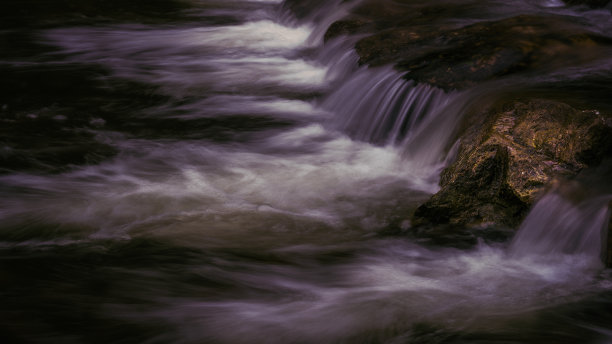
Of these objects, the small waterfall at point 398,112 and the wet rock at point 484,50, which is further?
the wet rock at point 484,50

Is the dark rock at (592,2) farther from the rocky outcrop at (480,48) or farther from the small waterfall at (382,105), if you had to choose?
the small waterfall at (382,105)

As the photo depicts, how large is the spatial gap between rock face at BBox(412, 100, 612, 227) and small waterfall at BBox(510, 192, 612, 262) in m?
0.08

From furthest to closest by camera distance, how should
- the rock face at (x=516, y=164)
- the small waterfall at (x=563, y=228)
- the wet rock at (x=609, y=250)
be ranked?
the rock face at (x=516, y=164)
the small waterfall at (x=563, y=228)
the wet rock at (x=609, y=250)

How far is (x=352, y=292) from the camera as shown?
11.3ft

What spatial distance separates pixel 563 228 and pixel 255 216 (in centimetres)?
183

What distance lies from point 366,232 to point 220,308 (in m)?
1.21

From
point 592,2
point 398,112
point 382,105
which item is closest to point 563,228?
point 398,112

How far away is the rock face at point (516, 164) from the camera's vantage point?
12.7 ft

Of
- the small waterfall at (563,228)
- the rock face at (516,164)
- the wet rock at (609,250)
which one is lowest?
the wet rock at (609,250)

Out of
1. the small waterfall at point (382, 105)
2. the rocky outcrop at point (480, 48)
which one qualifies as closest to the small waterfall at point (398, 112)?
the small waterfall at point (382, 105)

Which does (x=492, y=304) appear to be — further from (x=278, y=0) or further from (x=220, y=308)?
(x=278, y=0)

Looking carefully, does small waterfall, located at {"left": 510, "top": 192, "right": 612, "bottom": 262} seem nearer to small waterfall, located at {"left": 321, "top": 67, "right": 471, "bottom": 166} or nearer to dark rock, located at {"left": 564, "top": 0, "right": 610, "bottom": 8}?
small waterfall, located at {"left": 321, "top": 67, "right": 471, "bottom": 166}

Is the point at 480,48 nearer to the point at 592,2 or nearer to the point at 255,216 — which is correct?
the point at 592,2

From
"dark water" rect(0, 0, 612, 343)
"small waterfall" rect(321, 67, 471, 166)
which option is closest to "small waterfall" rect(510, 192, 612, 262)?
"dark water" rect(0, 0, 612, 343)
